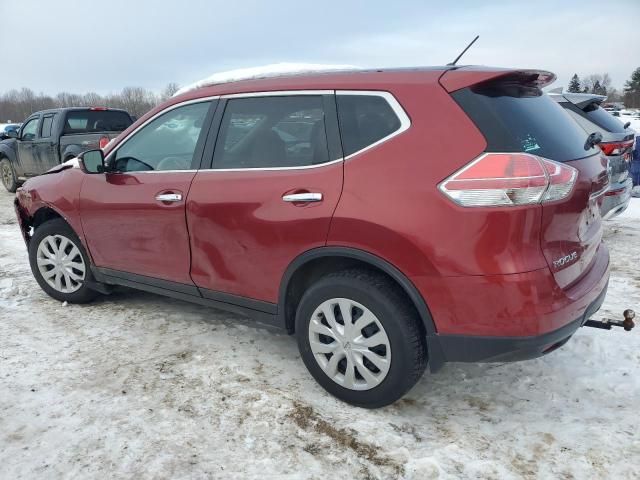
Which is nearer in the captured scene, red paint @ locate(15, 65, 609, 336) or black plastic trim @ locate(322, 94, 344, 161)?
red paint @ locate(15, 65, 609, 336)

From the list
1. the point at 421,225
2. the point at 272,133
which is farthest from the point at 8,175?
the point at 421,225

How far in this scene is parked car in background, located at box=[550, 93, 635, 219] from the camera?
556 cm

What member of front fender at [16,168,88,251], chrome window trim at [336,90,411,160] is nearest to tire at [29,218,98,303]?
front fender at [16,168,88,251]

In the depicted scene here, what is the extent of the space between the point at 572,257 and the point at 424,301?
0.74m

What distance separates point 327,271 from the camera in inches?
117

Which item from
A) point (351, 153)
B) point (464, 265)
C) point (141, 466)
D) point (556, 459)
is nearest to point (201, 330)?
point (141, 466)

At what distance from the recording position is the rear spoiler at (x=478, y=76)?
252cm

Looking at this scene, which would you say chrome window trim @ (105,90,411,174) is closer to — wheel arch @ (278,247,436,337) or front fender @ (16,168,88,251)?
wheel arch @ (278,247,436,337)

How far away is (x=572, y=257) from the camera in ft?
8.32

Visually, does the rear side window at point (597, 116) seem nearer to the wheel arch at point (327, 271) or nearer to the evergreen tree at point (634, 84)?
the wheel arch at point (327, 271)

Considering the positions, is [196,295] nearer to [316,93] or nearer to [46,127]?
[316,93]

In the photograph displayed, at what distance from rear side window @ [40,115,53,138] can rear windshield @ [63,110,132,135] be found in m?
0.43

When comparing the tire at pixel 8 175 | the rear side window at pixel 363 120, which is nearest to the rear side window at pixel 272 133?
the rear side window at pixel 363 120

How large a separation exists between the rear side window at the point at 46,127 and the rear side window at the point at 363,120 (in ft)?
32.2
